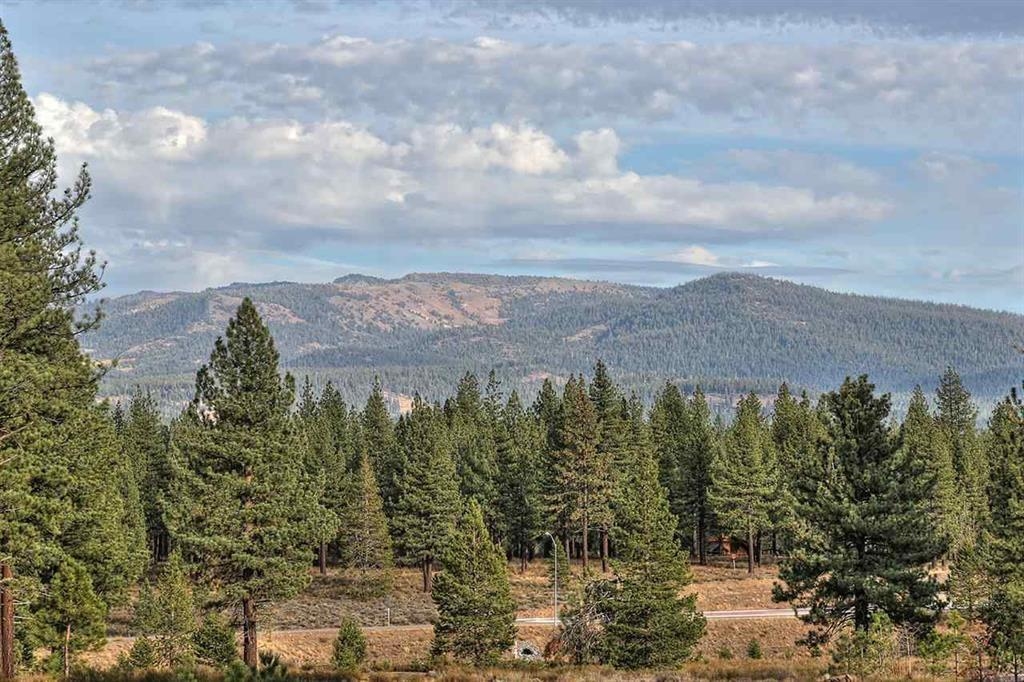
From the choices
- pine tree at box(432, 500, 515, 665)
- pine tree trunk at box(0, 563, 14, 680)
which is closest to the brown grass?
pine tree at box(432, 500, 515, 665)

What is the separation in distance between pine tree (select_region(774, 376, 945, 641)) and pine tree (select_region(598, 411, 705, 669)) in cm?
1169

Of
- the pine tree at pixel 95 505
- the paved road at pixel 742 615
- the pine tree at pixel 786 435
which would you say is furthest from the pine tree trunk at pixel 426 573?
the pine tree at pixel 786 435

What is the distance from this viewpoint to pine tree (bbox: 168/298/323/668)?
39.7 meters

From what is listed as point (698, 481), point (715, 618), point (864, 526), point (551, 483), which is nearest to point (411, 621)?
point (715, 618)

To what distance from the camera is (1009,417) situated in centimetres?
3064

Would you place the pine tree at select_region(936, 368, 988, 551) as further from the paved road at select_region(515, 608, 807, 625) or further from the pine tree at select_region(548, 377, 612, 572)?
the pine tree at select_region(548, 377, 612, 572)

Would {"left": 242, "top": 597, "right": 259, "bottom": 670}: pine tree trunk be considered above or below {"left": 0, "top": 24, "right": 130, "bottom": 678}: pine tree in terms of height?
below

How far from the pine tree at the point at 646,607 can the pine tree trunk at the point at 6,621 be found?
25.8 metres

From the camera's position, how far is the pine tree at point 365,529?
83125 mm

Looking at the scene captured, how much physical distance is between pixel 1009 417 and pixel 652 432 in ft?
240

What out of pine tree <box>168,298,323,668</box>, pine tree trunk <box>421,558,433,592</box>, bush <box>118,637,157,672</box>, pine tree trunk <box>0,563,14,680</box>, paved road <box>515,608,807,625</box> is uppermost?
pine tree <box>168,298,323,668</box>

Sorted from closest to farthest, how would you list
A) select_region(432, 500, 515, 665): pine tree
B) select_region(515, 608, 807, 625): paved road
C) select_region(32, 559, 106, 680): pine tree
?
select_region(32, 559, 106, 680): pine tree < select_region(432, 500, 515, 665): pine tree < select_region(515, 608, 807, 625): paved road

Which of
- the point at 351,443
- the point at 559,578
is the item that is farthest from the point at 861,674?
the point at 351,443

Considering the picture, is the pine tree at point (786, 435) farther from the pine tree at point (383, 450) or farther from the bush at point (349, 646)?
the bush at point (349, 646)
